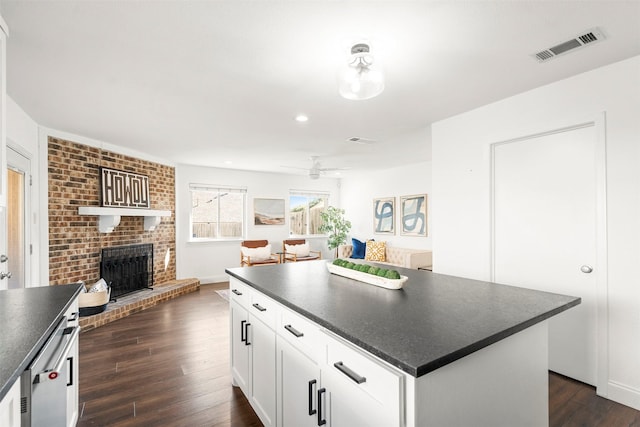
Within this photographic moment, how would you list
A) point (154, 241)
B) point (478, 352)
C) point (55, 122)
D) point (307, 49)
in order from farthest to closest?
point (154, 241), point (55, 122), point (307, 49), point (478, 352)

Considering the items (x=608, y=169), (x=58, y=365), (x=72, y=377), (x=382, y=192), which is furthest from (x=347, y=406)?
(x=382, y=192)

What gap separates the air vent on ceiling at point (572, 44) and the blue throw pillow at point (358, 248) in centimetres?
524

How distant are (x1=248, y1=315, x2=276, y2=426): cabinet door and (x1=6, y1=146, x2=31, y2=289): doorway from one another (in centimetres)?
256

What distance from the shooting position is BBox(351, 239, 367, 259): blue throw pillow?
7012mm

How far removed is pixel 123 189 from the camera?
4629 mm

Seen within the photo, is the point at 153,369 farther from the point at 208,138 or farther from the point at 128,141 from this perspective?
the point at 128,141

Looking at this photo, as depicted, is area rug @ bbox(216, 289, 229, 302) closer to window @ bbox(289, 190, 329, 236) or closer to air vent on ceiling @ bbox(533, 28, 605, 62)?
window @ bbox(289, 190, 329, 236)

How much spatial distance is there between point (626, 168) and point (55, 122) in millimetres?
5132

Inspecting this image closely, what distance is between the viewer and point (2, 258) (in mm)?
2500

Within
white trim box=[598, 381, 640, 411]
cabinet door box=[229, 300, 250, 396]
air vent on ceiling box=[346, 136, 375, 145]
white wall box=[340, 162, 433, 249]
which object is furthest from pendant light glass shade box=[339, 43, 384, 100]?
white wall box=[340, 162, 433, 249]

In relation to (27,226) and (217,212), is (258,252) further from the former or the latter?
(27,226)

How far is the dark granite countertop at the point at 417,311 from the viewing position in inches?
39.5

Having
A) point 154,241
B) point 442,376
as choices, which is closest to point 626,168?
point 442,376

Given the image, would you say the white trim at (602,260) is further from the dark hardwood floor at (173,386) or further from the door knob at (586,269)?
the dark hardwood floor at (173,386)
